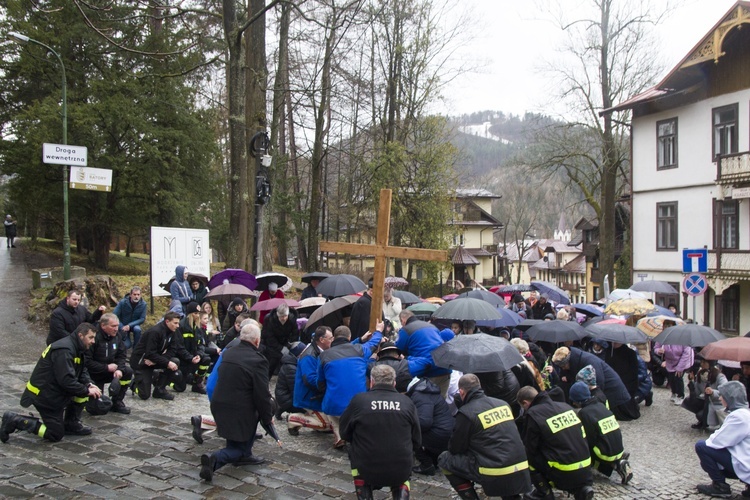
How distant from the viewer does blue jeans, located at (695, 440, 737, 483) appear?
6785 millimetres

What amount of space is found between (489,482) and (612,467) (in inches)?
81.2

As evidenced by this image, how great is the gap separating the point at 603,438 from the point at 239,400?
4081 millimetres

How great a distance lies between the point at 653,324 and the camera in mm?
12445

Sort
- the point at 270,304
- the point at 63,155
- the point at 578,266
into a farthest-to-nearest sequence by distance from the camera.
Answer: the point at 578,266 → the point at 63,155 → the point at 270,304

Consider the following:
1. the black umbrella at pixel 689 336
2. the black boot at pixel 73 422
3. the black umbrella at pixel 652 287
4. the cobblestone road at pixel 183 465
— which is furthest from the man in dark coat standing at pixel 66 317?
the black umbrella at pixel 652 287

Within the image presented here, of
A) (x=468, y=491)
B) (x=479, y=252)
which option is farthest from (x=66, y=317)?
(x=479, y=252)

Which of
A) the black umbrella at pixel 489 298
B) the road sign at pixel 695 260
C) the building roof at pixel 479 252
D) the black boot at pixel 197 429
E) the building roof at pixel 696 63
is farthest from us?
the building roof at pixel 479 252

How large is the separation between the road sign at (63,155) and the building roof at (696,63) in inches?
945

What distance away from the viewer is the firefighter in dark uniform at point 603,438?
22.2 ft

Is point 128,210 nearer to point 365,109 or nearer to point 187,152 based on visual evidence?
point 187,152

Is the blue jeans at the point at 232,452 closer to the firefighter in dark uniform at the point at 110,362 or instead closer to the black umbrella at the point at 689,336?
the firefighter in dark uniform at the point at 110,362

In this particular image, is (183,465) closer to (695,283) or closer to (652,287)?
(695,283)

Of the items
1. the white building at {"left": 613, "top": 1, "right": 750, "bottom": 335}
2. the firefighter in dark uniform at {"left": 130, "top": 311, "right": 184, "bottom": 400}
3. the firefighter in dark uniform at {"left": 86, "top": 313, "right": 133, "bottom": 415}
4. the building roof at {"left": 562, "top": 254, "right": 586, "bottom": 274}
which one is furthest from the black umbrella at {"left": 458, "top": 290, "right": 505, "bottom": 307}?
the building roof at {"left": 562, "top": 254, "right": 586, "bottom": 274}

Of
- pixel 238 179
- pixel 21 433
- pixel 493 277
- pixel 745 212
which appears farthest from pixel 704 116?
pixel 493 277
